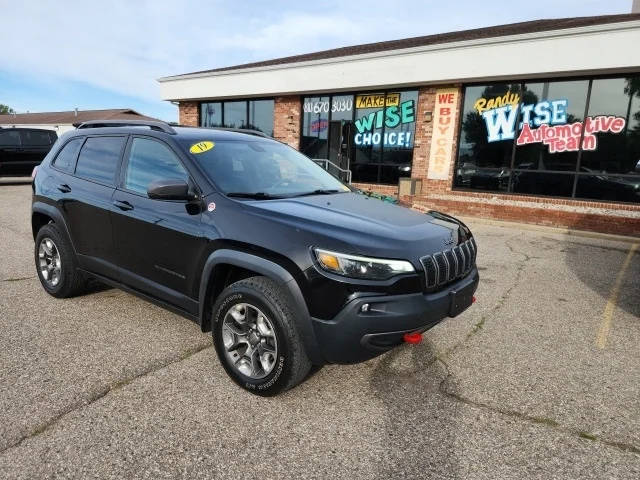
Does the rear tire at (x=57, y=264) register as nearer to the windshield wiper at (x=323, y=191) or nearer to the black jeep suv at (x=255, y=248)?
the black jeep suv at (x=255, y=248)

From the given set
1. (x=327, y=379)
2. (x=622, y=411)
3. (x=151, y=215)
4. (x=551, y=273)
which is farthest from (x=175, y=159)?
(x=551, y=273)

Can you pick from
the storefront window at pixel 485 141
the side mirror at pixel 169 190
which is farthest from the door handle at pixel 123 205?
the storefront window at pixel 485 141

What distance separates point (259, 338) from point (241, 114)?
15.7 m

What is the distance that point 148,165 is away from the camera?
359 centimetres

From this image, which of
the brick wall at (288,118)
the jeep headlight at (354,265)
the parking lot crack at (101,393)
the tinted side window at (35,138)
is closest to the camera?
the parking lot crack at (101,393)

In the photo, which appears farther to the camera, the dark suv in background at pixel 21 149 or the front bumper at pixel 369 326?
the dark suv in background at pixel 21 149

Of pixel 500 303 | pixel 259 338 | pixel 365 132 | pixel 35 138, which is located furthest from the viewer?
pixel 35 138

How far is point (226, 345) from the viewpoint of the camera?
3.01 m

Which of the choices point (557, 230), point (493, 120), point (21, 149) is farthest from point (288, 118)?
point (557, 230)

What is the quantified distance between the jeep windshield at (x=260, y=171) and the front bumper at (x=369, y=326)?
1158 millimetres

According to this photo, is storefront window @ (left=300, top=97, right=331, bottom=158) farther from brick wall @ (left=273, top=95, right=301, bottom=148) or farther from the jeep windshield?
the jeep windshield

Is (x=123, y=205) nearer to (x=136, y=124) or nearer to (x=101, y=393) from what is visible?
(x=136, y=124)

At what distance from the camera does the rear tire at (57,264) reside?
4309mm

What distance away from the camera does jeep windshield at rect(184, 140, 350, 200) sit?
328 centimetres
